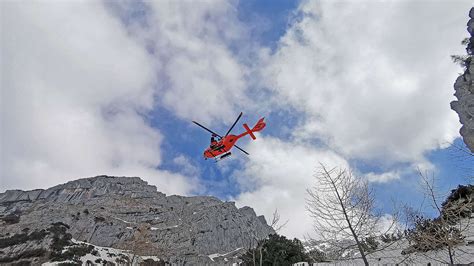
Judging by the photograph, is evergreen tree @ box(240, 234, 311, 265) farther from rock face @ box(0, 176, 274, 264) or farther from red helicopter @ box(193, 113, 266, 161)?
rock face @ box(0, 176, 274, 264)

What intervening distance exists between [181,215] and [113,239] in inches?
1689

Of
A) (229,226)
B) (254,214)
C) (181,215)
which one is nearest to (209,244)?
(229,226)

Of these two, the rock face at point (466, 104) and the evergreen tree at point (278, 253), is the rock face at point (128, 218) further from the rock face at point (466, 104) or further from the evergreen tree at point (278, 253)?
the rock face at point (466, 104)

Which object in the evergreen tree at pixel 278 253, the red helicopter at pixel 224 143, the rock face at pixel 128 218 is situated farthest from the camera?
the rock face at pixel 128 218

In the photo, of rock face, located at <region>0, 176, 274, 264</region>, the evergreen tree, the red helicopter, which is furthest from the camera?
rock face, located at <region>0, 176, 274, 264</region>

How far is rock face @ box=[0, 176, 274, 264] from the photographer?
101m

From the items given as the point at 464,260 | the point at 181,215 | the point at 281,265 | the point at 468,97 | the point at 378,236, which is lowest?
the point at 464,260

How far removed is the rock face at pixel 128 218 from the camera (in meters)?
101

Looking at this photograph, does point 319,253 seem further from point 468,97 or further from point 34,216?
point 34,216

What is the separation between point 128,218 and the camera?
428 ft

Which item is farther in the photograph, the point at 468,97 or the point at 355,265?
the point at 468,97

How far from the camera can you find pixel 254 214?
16138 cm

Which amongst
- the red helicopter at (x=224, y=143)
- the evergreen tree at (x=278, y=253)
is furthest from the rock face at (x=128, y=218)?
the red helicopter at (x=224, y=143)

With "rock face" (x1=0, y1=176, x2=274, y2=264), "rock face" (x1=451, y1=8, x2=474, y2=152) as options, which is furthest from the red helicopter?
"rock face" (x1=0, y1=176, x2=274, y2=264)
